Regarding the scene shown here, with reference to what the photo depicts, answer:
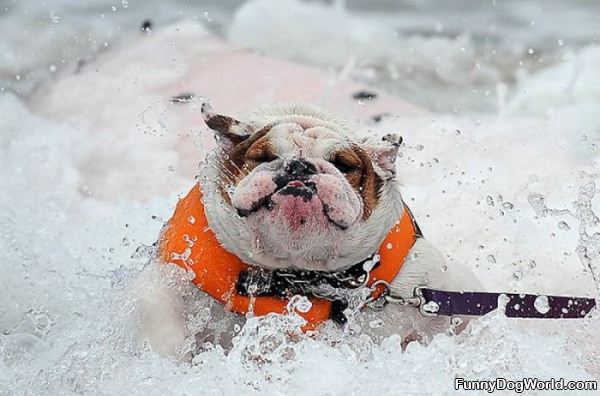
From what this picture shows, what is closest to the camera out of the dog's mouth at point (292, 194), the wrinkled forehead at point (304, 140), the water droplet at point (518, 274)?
the dog's mouth at point (292, 194)

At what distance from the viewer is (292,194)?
206cm

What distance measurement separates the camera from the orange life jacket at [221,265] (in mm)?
2340

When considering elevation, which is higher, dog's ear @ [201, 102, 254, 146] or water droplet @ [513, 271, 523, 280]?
dog's ear @ [201, 102, 254, 146]

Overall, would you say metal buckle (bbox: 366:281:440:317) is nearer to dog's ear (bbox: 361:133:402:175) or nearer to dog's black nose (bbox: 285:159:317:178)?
dog's ear (bbox: 361:133:402:175)

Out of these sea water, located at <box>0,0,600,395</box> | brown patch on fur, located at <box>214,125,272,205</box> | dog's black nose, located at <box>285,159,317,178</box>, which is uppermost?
dog's black nose, located at <box>285,159,317,178</box>

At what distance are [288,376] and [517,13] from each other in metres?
5.23

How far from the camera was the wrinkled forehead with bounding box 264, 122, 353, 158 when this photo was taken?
2.21 meters

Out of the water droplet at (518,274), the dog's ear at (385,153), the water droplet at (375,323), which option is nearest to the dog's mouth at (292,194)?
the dog's ear at (385,153)

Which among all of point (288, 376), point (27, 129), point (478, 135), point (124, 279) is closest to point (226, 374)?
point (288, 376)

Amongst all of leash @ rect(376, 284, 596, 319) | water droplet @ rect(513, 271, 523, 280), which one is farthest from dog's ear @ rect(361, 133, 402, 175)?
water droplet @ rect(513, 271, 523, 280)

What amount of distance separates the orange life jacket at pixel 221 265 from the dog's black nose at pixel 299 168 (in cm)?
31

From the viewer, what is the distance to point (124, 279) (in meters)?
2.57

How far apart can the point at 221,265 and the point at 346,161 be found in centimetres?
37

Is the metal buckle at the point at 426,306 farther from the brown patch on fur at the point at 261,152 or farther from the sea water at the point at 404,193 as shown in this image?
the brown patch on fur at the point at 261,152
